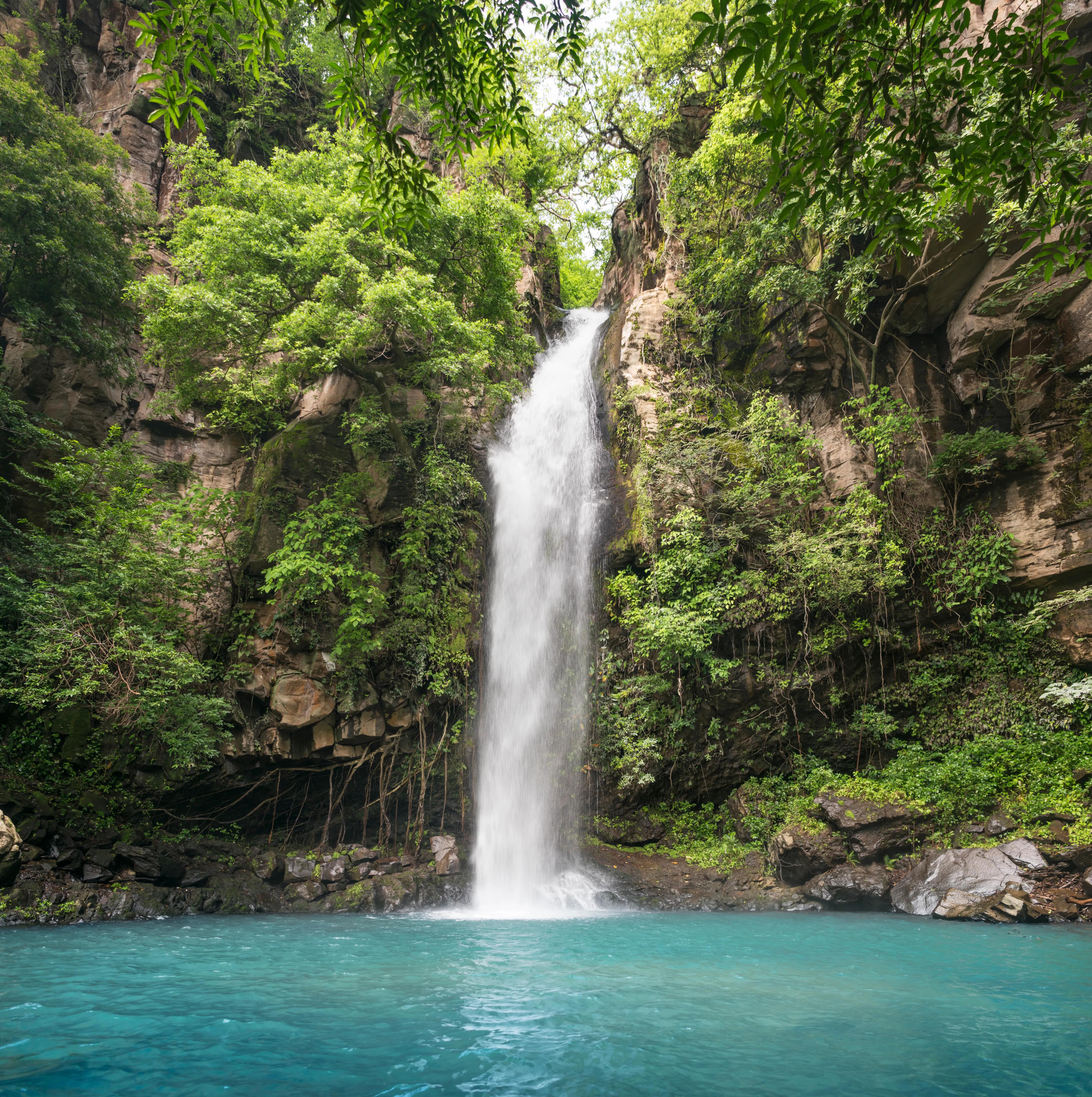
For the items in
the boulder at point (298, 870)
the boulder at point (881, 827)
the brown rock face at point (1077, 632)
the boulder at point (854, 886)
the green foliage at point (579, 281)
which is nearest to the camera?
the boulder at point (854, 886)

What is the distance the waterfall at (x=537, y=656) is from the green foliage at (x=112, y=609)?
500 centimetres

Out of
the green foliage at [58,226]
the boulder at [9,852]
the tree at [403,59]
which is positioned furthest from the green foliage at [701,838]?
the green foliage at [58,226]

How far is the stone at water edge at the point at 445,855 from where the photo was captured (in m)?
11.3

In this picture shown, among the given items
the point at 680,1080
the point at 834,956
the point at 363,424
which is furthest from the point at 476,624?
the point at 680,1080

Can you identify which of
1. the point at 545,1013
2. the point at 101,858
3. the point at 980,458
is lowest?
the point at 545,1013

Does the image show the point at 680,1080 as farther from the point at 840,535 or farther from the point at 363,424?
the point at 363,424

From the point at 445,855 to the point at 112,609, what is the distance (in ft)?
22.1

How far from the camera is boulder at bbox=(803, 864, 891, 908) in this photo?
32.0ft

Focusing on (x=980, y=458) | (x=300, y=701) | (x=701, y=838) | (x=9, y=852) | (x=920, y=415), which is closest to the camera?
(x=9, y=852)

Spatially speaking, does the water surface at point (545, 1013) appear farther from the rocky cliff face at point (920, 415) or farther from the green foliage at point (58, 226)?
the green foliage at point (58, 226)

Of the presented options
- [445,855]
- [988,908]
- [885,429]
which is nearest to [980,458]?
[885,429]

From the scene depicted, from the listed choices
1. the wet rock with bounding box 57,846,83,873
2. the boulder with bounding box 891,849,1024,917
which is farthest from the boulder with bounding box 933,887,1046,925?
the wet rock with bounding box 57,846,83,873

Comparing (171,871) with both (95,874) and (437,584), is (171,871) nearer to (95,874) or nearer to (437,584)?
(95,874)

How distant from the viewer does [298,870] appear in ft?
35.4
